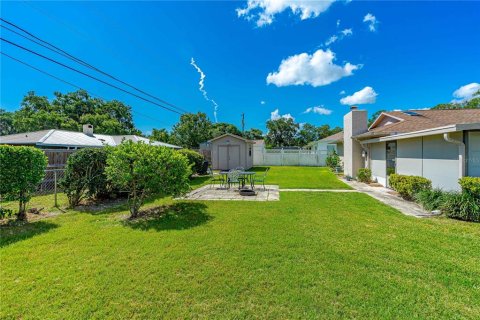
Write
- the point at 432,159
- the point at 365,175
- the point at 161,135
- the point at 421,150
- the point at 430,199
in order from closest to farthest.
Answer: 1. the point at 430,199
2. the point at 432,159
3. the point at 421,150
4. the point at 365,175
5. the point at 161,135

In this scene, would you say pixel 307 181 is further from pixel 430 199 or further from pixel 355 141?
pixel 430 199

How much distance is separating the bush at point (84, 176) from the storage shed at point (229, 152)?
13431mm

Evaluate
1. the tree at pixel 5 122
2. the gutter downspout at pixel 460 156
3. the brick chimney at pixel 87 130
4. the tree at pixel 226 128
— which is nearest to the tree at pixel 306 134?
the tree at pixel 226 128

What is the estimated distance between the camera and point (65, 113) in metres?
33.0

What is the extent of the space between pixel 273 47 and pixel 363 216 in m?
15.0

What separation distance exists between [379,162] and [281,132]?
38346 mm

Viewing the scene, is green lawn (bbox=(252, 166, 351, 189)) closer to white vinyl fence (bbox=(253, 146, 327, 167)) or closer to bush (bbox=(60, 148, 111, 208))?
bush (bbox=(60, 148, 111, 208))

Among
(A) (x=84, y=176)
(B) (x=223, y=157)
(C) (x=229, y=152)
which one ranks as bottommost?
(A) (x=84, y=176)

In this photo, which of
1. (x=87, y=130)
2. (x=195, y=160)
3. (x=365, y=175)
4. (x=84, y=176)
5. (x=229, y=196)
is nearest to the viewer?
(x=84, y=176)

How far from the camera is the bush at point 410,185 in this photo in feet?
22.8

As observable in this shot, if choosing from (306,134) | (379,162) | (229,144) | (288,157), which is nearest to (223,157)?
(229,144)

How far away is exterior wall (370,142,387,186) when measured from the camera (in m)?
10.4

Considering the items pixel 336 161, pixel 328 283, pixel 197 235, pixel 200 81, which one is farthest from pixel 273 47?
pixel 328 283

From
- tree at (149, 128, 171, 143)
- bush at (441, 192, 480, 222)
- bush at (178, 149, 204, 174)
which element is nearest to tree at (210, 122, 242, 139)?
tree at (149, 128, 171, 143)
